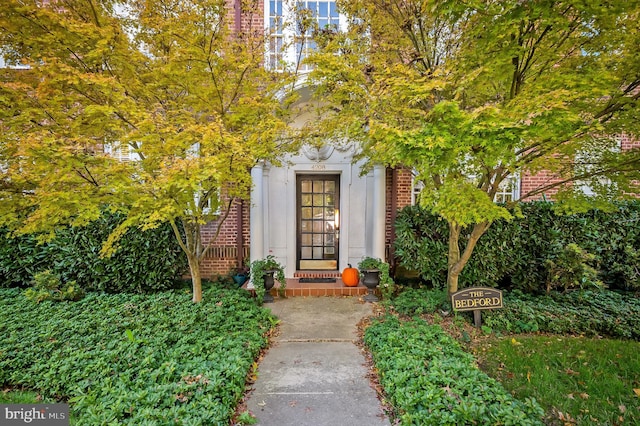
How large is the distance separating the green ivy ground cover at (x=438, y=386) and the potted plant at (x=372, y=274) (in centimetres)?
186

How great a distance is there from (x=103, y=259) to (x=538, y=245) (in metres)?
8.15

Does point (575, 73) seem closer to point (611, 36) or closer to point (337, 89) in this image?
point (611, 36)

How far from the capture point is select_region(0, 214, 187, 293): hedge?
5.61 metres

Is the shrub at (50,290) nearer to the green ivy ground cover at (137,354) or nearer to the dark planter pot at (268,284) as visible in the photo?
the green ivy ground cover at (137,354)

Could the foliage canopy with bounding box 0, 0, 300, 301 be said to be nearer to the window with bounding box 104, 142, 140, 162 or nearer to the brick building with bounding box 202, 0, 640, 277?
the window with bounding box 104, 142, 140, 162

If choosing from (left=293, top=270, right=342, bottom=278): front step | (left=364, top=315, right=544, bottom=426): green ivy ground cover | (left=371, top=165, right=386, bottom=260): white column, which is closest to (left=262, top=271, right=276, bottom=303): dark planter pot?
(left=293, top=270, right=342, bottom=278): front step

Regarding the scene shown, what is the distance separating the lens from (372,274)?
5.77 m

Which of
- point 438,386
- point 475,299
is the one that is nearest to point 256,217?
point 475,299

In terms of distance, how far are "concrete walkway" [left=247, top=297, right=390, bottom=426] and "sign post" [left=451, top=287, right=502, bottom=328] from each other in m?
1.45

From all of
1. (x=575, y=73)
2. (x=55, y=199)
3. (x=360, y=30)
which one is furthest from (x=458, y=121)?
(x=55, y=199)

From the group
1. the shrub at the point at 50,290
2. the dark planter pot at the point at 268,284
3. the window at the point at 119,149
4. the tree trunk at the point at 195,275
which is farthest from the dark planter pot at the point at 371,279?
the shrub at the point at 50,290

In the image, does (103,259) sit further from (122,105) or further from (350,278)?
(350,278)

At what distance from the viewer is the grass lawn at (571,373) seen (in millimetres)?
2711

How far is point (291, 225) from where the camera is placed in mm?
6656
